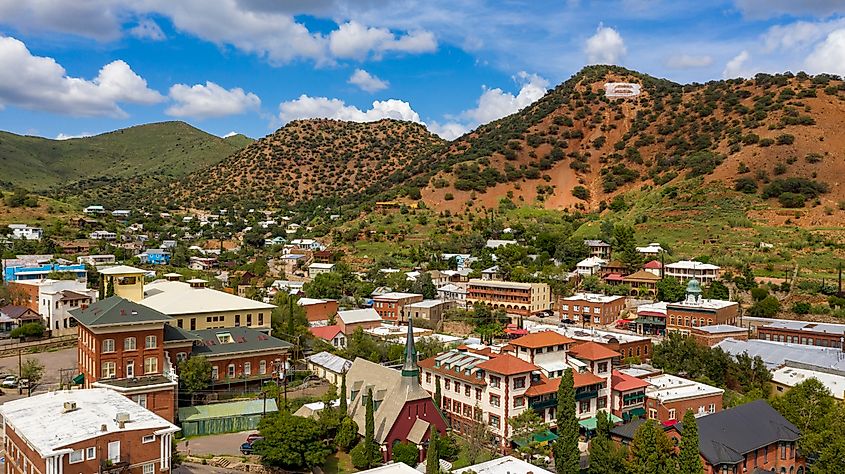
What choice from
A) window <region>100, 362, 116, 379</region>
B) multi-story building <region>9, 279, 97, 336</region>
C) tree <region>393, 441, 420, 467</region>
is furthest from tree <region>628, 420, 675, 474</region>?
multi-story building <region>9, 279, 97, 336</region>

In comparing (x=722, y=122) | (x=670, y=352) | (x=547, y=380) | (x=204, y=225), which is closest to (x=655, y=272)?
(x=670, y=352)

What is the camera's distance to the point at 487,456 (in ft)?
98.0

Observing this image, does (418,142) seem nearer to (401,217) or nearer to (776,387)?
(401,217)

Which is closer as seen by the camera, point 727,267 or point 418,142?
point 727,267

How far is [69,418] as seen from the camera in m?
25.6

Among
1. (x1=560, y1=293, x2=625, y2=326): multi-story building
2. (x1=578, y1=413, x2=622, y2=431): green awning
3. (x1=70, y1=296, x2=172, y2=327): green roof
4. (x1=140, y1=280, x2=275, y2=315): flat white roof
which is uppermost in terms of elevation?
(x1=70, y1=296, x2=172, y2=327): green roof

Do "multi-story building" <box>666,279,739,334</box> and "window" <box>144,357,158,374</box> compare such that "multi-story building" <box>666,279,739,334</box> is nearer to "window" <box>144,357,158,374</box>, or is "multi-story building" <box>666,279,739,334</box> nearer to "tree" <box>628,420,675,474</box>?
"tree" <box>628,420,675,474</box>

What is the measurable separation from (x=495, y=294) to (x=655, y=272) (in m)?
16.4

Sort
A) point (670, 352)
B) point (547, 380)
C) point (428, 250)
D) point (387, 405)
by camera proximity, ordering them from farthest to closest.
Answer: point (428, 250)
point (670, 352)
point (547, 380)
point (387, 405)

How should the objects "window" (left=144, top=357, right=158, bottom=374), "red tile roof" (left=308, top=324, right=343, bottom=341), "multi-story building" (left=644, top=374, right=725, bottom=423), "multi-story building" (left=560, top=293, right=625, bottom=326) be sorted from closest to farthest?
"window" (left=144, top=357, right=158, bottom=374) → "multi-story building" (left=644, top=374, right=725, bottom=423) → "red tile roof" (left=308, top=324, right=343, bottom=341) → "multi-story building" (left=560, top=293, right=625, bottom=326)

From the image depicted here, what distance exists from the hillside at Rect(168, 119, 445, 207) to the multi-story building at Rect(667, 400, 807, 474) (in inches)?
4203

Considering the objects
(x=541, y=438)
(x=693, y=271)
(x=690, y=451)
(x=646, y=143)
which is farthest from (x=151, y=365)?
(x=646, y=143)

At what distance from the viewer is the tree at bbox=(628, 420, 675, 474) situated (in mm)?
27344

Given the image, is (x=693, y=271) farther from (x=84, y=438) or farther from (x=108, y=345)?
(x=84, y=438)
